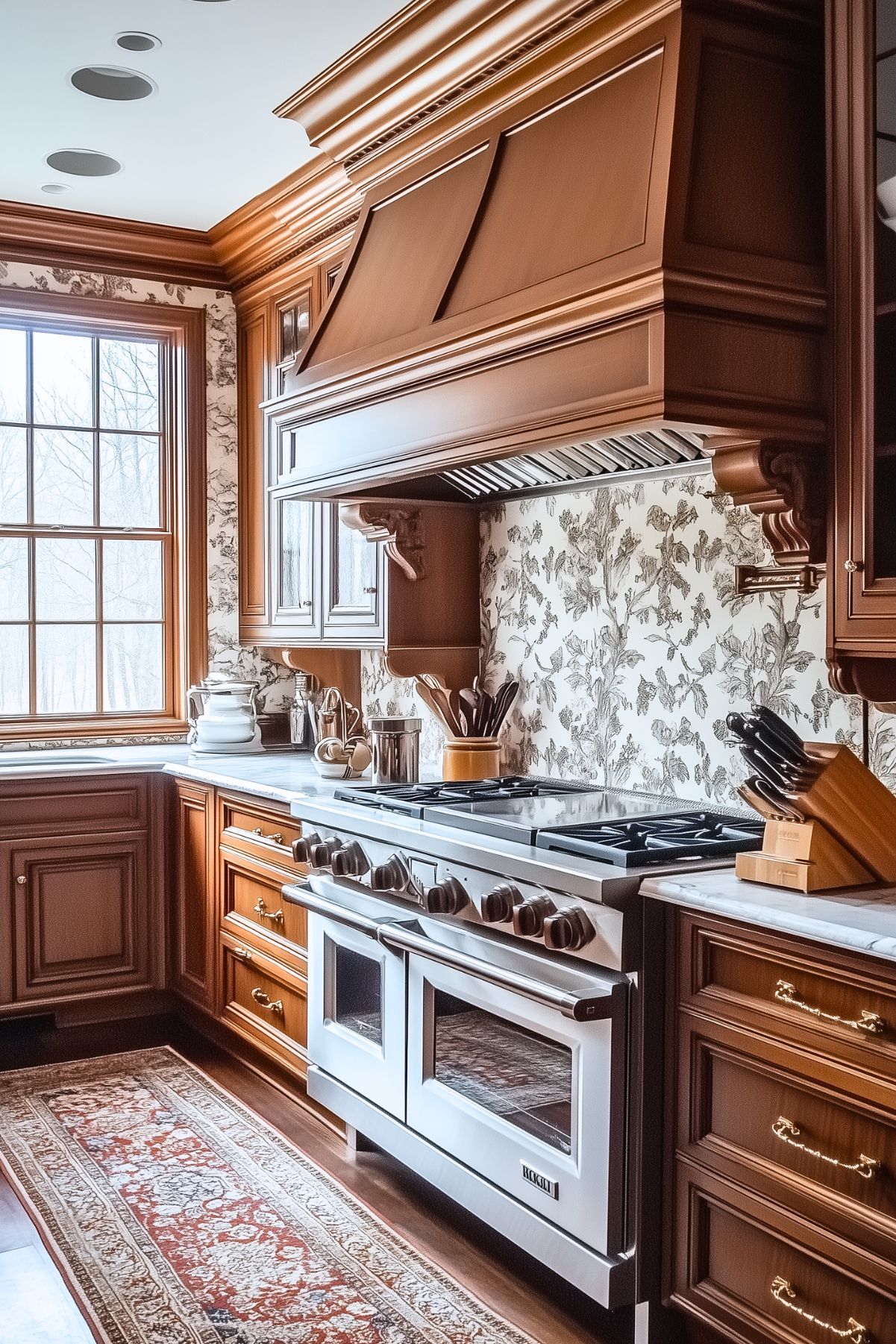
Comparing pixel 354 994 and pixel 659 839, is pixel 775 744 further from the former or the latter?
pixel 354 994

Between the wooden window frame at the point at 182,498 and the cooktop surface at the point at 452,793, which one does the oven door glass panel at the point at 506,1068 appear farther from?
the wooden window frame at the point at 182,498

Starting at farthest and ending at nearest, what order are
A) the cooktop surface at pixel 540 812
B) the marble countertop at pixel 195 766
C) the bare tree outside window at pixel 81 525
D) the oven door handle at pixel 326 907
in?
the bare tree outside window at pixel 81 525 → the marble countertop at pixel 195 766 → the oven door handle at pixel 326 907 → the cooktop surface at pixel 540 812

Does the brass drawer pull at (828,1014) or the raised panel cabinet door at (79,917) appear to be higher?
the brass drawer pull at (828,1014)

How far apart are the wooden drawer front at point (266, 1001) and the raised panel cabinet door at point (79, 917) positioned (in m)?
0.47

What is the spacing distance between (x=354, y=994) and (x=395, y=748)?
73 cm

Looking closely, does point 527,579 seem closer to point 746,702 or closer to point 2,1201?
point 746,702

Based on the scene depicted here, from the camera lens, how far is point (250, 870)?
11.6 feet

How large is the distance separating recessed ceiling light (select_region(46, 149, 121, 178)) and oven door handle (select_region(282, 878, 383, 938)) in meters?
2.28

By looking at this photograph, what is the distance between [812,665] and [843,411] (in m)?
0.58

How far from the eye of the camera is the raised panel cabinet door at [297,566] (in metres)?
3.99

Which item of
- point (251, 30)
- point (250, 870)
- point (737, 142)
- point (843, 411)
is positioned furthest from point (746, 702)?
point (251, 30)

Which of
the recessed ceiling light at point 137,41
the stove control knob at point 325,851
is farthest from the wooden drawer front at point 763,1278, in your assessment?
the recessed ceiling light at point 137,41

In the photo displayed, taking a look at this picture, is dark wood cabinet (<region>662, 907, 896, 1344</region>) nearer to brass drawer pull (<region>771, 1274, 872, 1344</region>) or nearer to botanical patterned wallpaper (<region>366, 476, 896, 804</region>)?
brass drawer pull (<region>771, 1274, 872, 1344</region>)

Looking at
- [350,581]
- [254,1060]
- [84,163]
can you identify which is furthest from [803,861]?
[84,163]
